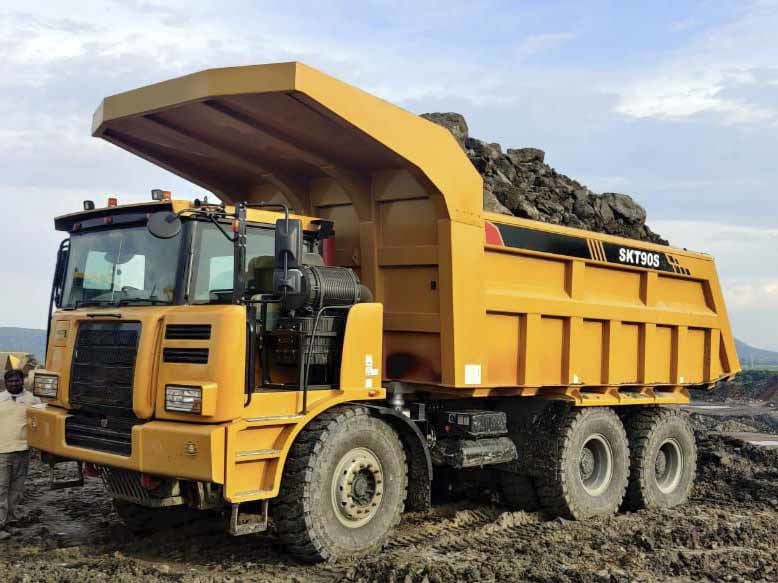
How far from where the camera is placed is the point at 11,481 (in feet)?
22.6

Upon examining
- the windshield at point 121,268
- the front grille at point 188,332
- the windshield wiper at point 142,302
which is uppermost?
the windshield at point 121,268

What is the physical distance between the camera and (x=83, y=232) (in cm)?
610

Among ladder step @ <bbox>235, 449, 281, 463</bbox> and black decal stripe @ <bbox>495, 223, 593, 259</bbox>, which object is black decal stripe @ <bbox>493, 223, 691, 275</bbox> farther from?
ladder step @ <bbox>235, 449, 281, 463</bbox>

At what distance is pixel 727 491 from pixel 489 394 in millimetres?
3942

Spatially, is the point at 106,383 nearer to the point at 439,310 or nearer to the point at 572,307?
the point at 439,310

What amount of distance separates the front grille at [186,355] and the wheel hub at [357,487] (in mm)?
1235

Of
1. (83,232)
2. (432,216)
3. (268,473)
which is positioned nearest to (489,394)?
(432,216)

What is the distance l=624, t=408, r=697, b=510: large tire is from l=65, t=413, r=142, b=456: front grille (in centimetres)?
515

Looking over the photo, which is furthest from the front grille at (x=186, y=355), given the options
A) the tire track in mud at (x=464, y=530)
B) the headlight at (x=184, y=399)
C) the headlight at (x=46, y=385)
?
the tire track in mud at (x=464, y=530)

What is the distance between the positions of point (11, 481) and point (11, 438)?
0.45 meters

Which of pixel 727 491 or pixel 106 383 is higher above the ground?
pixel 106 383

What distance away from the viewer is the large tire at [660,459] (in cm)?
827

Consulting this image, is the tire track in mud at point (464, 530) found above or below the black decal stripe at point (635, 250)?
below

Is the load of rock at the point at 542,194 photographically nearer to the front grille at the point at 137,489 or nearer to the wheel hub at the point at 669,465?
the wheel hub at the point at 669,465
